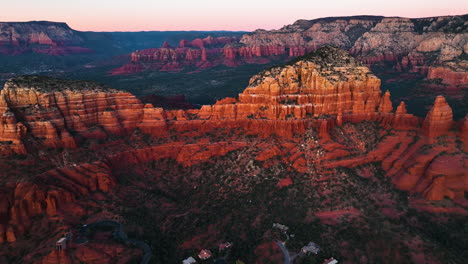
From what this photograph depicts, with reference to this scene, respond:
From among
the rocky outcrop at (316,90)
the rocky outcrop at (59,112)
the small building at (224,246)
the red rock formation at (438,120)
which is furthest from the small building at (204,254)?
the red rock formation at (438,120)

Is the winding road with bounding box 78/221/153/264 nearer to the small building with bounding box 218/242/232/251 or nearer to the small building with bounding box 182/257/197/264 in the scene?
the small building with bounding box 182/257/197/264

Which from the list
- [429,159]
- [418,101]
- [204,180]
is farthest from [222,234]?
[418,101]

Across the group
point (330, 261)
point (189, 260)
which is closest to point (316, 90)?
point (330, 261)

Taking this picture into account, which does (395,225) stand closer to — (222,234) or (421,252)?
(421,252)

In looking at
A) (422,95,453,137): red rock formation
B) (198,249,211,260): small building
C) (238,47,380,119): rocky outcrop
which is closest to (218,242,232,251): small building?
(198,249,211,260): small building

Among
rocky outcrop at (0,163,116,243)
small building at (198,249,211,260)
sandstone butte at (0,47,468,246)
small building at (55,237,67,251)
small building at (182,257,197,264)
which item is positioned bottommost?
small building at (182,257,197,264)

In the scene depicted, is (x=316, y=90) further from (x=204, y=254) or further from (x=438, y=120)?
(x=204, y=254)
